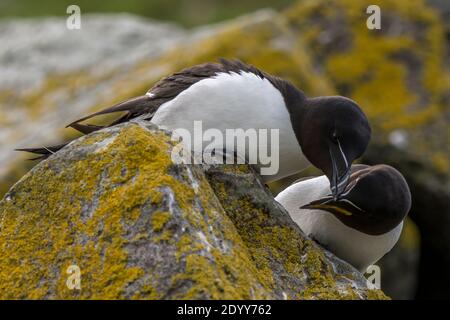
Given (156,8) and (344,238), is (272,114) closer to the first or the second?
(344,238)

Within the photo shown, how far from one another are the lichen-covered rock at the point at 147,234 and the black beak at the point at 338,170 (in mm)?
527

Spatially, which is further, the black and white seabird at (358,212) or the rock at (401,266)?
the rock at (401,266)

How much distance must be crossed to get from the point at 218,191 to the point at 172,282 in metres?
1.08

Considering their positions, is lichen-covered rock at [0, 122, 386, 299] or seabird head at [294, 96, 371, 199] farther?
seabird head at [294, 96, 371, 199]

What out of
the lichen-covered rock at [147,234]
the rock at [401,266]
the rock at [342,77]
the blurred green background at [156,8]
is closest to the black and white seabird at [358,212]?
the lichen-covered rock at [147,234]

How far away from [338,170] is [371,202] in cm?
33

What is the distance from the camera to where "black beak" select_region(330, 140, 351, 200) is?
18.8 ft

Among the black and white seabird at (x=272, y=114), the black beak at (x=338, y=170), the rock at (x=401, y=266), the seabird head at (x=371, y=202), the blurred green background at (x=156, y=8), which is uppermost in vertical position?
the black and white seabird at (x=272, y=114)

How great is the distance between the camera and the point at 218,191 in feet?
17.4

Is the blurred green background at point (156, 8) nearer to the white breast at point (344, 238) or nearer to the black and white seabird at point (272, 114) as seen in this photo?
the black and white seabird at point (272, 114)

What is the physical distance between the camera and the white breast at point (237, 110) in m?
6.01

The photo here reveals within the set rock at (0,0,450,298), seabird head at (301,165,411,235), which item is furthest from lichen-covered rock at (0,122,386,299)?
rock at (0,0,450,298)

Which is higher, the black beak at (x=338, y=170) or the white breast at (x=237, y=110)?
the white breast at (x=237, y=110)

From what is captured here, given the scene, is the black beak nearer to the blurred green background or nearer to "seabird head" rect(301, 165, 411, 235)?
"seabird head" rect(301, 165, 411, 235)
